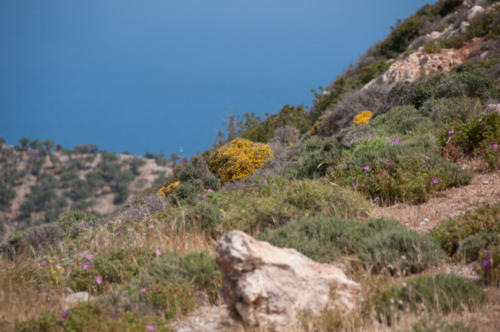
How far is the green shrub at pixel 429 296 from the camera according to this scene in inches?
117

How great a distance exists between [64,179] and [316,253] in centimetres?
6660

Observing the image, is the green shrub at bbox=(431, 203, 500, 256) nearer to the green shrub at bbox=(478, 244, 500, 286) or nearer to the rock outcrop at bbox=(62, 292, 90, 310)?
the green shrub at bbox=(478, 244, 500, 286)

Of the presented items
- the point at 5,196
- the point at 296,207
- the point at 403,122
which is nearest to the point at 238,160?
the point at 403,122

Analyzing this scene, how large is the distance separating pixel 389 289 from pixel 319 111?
1749 cm

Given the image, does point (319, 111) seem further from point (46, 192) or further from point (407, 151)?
point (46, 192)

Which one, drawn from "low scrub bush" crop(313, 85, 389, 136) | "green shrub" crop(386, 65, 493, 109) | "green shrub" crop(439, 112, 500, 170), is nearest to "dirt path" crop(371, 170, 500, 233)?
"green shrub" crop(439, 112, 500, 170)

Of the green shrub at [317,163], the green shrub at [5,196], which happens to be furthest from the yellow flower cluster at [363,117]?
the green shrub at [5,196]

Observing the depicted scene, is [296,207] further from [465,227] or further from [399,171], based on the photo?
[465,227]

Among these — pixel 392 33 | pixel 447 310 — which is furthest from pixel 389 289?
pixel 392 33

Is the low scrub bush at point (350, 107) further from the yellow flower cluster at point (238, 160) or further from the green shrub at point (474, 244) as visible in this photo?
the green shrub at point (474, 244)

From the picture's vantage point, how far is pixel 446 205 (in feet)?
17.7

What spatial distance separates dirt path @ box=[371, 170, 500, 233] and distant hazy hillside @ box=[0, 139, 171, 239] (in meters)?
54.0

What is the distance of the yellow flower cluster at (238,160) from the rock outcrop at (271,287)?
751cm

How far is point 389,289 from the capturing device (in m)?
3.25
